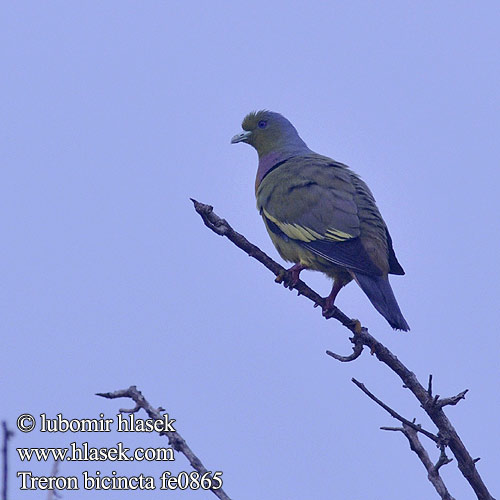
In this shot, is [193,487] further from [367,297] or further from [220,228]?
[367,297]

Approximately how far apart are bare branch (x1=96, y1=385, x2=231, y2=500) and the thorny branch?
115cm

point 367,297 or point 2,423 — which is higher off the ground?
point 367,297

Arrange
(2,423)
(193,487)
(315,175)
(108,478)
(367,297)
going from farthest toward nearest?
(315,175) < (367,297) < (108,478) < (193,487) < (2,423)

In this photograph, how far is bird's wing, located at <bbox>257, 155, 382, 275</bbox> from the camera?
5.84m

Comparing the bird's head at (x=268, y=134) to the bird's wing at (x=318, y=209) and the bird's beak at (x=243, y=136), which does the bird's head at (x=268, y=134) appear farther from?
the bird's wing at (x=318, y=209)

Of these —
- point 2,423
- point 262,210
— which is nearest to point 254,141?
point 262,210

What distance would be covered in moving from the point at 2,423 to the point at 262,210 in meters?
4.50

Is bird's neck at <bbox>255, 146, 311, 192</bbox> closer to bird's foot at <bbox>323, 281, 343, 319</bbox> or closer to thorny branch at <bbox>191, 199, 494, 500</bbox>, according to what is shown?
bird's foot at <bbox>323, 281, 343, 319</bbox>

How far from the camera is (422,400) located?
13.0 feet

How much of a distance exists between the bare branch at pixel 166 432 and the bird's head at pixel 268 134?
4955 millimetres

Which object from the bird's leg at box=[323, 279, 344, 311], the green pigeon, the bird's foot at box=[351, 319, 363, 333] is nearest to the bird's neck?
the green pigeon

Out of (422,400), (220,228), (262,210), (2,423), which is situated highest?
(262,210)

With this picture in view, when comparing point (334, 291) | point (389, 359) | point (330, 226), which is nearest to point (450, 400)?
point (389, 359)

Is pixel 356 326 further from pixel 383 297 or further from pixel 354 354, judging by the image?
pixel 383 297
